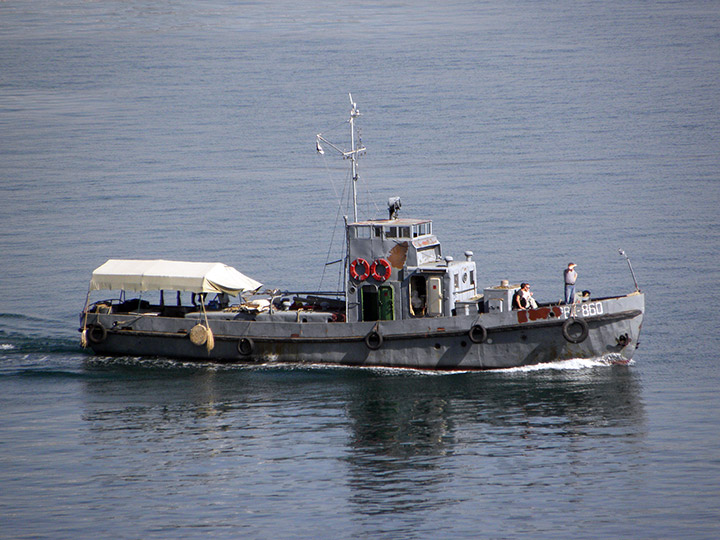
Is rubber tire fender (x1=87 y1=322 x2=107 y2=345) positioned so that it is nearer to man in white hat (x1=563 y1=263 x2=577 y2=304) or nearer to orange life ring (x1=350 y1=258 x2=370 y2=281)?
orange life ring (x1=350 y1=258 x2=370 y2=281)

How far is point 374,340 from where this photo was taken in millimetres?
33250

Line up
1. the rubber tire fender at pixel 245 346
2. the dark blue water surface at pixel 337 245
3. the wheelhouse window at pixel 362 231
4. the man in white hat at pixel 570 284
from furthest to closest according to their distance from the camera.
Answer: the rubber tire fender at pixel 245 346, the wheelhouse window at pixel 362 231, the man in white hat at pixel 570 284, the dark blue water surface at pixel 337 245

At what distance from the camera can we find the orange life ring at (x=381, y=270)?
33.4 metres

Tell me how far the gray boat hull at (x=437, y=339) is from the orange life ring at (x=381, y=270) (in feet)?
5.10

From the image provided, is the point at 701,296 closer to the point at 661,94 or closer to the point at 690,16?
the point at 661,94

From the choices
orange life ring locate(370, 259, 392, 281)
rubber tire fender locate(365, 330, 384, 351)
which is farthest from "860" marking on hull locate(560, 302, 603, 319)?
rubber tire fender locate(365, 330, 384, 351)

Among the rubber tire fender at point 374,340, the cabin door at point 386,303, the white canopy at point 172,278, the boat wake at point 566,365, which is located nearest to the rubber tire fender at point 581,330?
the boat wake at point 566,365

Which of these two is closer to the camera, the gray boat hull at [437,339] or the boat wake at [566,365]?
the gray boat hull at [437,339]

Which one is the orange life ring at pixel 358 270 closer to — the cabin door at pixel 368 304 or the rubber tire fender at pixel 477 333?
the cabin door at pixel 368 304

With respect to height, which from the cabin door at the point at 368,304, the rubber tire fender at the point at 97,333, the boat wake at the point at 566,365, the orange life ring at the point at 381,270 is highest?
the orange life ring at the point at 381,270

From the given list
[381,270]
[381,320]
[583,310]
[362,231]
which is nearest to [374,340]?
[381,320]

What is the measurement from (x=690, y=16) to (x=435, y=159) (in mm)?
81103

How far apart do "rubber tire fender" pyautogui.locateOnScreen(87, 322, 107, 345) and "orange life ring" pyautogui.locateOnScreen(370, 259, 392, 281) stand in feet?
34.1

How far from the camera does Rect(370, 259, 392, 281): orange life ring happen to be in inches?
1315
